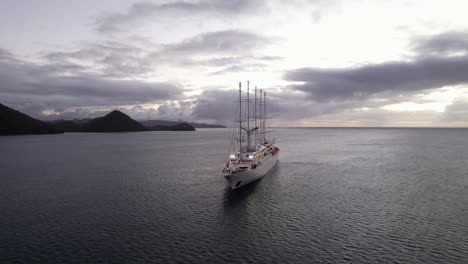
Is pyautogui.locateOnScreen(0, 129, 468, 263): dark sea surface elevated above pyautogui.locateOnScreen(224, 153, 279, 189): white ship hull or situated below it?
below

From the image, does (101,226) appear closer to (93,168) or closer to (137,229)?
(137,229)

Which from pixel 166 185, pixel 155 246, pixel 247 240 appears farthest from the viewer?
pixel 166 185

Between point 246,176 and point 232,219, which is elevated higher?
point 246,176

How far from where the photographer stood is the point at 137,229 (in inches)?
1578

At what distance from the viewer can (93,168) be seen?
9444cm

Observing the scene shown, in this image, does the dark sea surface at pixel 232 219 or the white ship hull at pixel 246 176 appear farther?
the white ship hull at pixel 246 176

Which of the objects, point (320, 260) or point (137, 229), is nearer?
point (320, 260)

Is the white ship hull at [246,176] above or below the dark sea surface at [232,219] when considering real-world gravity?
above

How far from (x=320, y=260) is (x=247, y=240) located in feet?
32.2

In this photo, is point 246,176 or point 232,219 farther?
point 246,176

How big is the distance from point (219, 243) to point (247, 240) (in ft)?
12.7

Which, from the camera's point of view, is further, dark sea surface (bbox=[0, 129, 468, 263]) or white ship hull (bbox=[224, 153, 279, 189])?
white ship hull (bbox=[224, 153, 279, 189])

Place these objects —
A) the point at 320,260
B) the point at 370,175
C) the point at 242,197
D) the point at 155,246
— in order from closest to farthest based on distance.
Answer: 1. the point at 320,260
2. the point at 155,246
3. the point at 242,197
4. the point at 370,175

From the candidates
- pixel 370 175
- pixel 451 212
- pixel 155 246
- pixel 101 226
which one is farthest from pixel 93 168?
pixel 451 212
